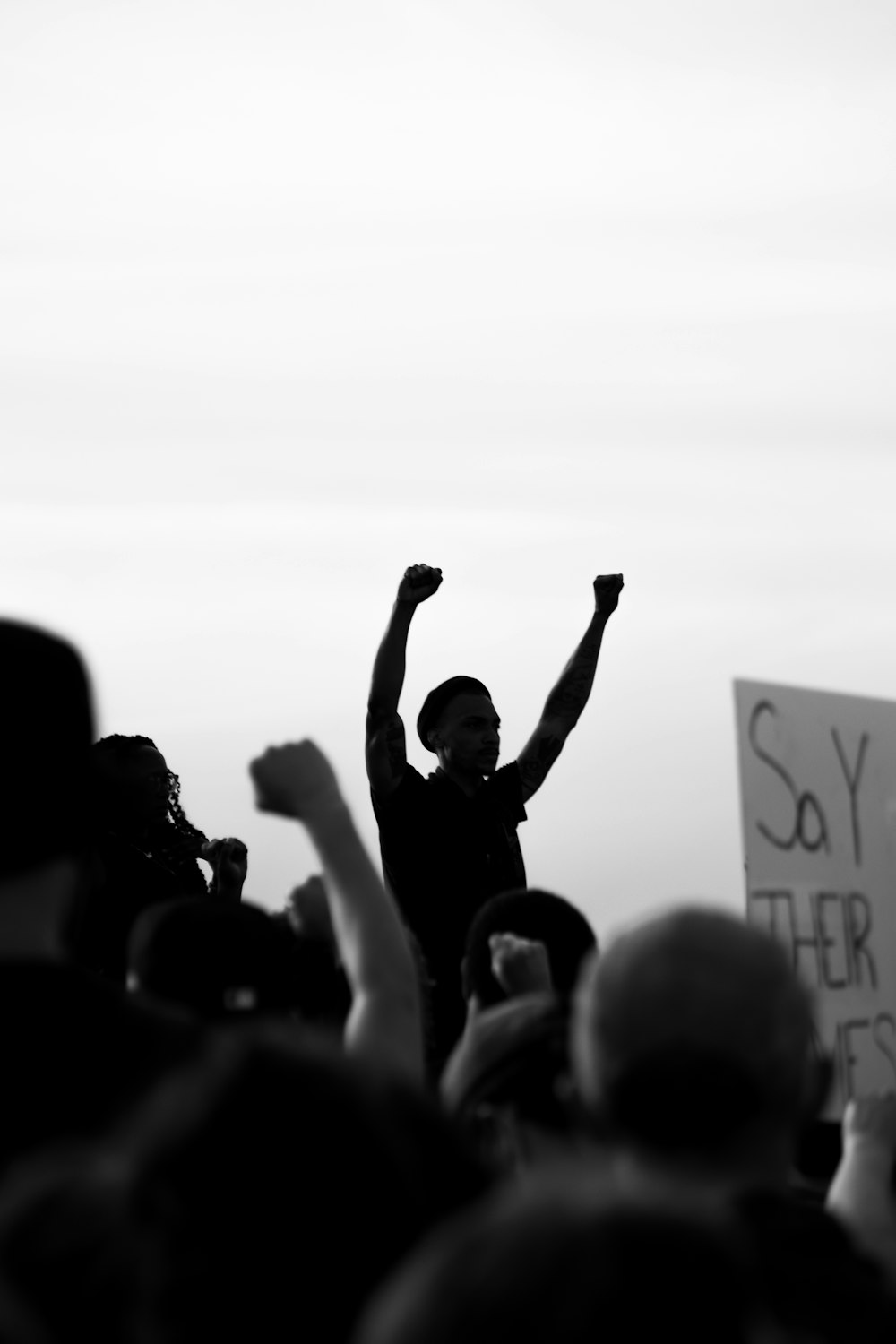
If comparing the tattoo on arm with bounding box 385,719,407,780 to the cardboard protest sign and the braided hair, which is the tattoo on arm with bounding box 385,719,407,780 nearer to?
the braided hair

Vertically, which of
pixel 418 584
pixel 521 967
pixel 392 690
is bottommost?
pixel 521 967

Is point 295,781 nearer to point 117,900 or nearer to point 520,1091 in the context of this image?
point 520,1091

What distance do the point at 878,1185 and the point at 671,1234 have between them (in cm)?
233

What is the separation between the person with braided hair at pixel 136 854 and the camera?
570 cm

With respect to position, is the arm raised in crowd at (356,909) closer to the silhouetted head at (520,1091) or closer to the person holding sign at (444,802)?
the silhouetted head at (520,1091)

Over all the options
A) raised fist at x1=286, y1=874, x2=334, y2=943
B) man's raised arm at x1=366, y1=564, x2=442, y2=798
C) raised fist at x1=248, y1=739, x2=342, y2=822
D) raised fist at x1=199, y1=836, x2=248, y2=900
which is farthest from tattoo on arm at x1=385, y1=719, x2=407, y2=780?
raised fist at x1=248, y1=739, x2=342, y2=822

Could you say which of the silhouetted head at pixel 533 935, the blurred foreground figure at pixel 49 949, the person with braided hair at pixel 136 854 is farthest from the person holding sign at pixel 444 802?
the blurred foreground figure at pixel 49 949

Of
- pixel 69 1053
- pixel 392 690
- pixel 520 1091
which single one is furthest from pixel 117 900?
pixel 69 1053

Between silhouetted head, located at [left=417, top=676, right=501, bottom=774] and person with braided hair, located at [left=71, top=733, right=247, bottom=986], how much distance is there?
805mm

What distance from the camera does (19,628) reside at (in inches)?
88.4

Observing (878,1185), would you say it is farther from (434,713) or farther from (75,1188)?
(434,713)

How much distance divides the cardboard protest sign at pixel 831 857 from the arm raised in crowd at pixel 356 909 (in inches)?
69.0

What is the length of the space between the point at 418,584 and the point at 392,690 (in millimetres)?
389

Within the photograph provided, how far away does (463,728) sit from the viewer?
259 inches
